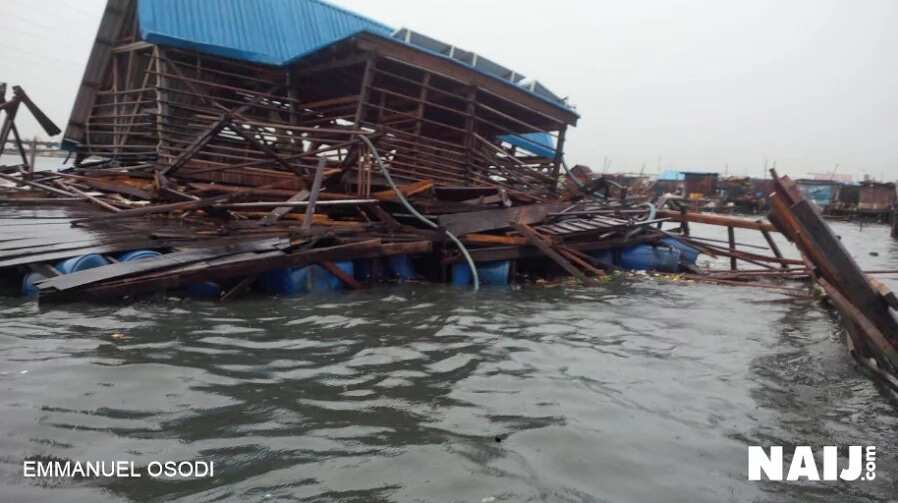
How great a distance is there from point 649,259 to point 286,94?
9.36 metres

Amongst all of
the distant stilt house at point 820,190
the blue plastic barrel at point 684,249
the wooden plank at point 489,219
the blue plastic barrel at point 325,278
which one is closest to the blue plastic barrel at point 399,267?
the wooden plank at point 489,219

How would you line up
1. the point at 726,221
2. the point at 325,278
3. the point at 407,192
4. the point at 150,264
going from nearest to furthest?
the point at 150,264 → the point at 325,278 → the point at 407,192 → the point at 726,221

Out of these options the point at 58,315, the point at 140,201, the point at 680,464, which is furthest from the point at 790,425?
the point at 140,201

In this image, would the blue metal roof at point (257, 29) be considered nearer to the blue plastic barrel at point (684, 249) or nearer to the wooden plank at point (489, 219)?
the wooden plank at point (489, 219)

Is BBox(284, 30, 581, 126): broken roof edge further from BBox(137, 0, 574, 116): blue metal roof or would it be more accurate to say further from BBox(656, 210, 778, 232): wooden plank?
BBox(656, 210, 778, 232): wooden plank

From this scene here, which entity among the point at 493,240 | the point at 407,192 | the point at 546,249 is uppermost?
the point at 407,192

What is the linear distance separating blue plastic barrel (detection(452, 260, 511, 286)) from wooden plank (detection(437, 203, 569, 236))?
602 mm

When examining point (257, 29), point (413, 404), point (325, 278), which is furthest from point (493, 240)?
point (257, 29)

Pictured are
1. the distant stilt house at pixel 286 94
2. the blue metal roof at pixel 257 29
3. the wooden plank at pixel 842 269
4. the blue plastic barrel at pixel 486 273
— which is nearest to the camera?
the wooden plank at pixel 842 269

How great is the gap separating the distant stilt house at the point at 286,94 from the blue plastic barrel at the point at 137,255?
11.3 feet

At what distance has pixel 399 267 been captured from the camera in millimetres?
9062

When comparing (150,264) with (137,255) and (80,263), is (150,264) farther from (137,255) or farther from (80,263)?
(80,263)

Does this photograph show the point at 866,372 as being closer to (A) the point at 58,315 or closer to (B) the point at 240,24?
(A) the point at 58,315

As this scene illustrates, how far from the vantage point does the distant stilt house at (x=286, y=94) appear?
1138 cm
